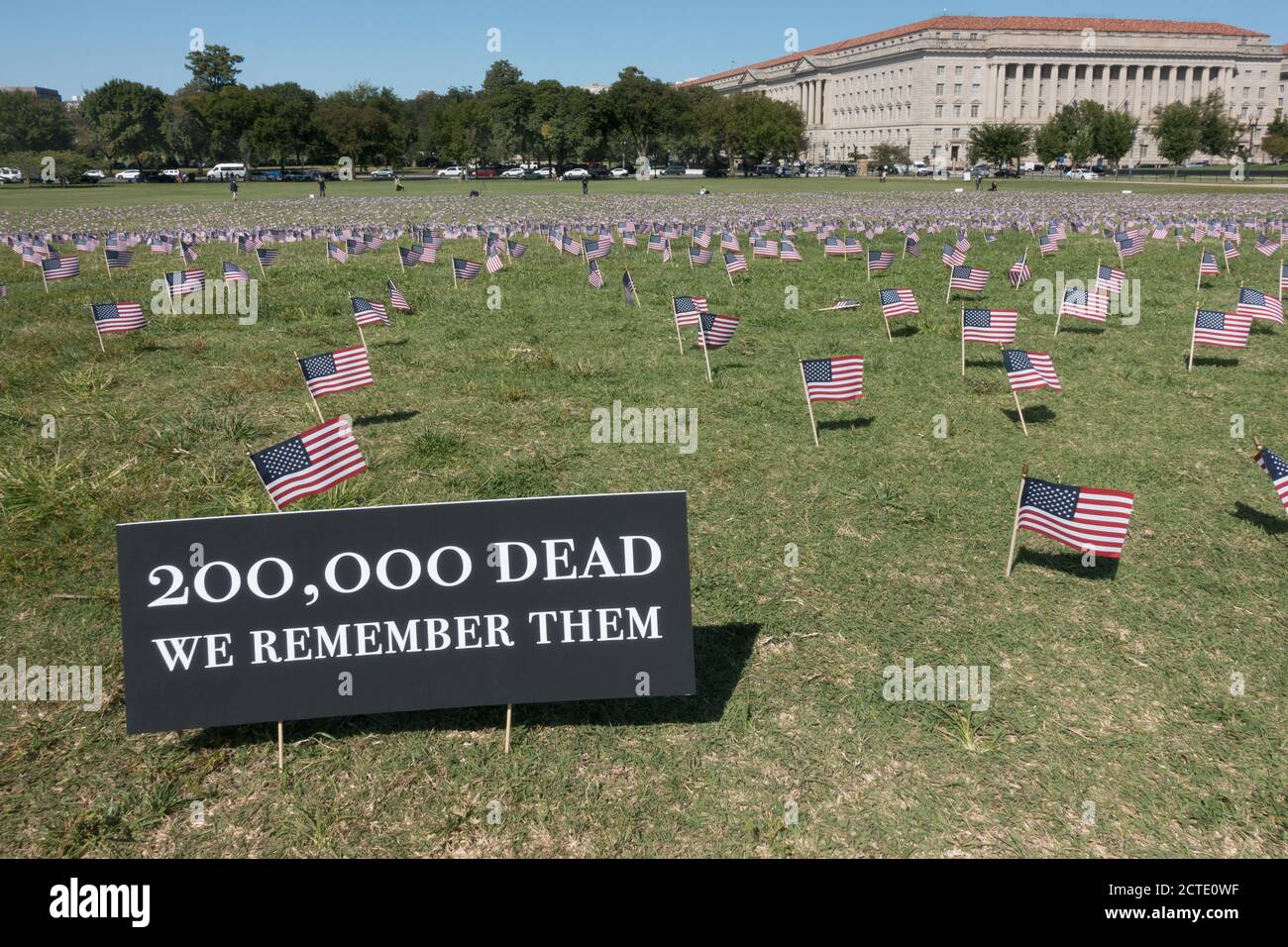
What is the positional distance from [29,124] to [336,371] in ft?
397

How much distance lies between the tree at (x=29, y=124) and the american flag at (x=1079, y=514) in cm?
12145

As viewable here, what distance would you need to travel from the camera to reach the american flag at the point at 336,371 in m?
10.3

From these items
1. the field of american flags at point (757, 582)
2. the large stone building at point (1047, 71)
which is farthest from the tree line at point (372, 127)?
the field of american flags at point (757, 582)

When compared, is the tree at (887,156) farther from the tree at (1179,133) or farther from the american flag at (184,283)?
the american flag at (184,283)

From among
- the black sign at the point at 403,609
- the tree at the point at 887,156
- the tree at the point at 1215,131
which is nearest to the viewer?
the black sign at the point at 403,609

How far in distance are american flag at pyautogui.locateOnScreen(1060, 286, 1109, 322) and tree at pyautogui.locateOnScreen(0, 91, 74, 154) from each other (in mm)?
117542

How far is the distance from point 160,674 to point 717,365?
9.92 metres

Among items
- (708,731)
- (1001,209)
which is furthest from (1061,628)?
(1001,209)

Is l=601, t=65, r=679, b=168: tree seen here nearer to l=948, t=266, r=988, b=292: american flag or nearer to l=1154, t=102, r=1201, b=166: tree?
l=1154, t=102, r=1201, b=166: tree

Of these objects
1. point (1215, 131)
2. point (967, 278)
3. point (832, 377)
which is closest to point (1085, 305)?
point (967, 278)

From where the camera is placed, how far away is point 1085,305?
14203 mm

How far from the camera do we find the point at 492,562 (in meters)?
4.95

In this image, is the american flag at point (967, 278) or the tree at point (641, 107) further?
the tree at point (641, 107)

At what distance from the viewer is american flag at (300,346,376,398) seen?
10.3 metres
